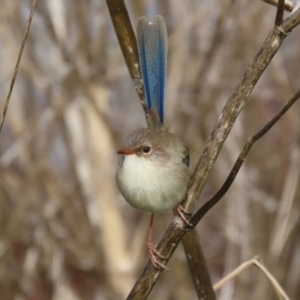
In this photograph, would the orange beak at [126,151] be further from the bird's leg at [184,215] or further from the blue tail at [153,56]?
the bird's leg at [184,215]

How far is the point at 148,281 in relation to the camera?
133 centimetres

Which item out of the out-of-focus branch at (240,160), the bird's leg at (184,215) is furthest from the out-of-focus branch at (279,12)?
the bird's leg at (184,215)

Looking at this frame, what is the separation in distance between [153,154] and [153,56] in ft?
1.08

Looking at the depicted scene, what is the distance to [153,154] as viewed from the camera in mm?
1877

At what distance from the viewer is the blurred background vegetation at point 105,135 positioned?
3.13 metres

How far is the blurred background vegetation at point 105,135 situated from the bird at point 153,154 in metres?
1.19

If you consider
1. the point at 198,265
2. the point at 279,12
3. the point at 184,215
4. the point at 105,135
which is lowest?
the point at 198,265

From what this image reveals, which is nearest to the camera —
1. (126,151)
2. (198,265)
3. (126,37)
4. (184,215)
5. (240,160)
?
(240,160)

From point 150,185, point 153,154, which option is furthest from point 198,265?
point 153,154

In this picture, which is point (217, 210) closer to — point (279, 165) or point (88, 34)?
point (279, 165)

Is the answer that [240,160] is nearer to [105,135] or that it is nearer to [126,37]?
[126,37]

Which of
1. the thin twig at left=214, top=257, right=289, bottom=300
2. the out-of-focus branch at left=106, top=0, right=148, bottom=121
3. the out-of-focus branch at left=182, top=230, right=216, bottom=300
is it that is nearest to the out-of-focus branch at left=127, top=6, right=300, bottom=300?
the out-of-focus branch at left=182, top=230, right=216, bottom=300

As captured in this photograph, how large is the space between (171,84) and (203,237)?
5.17ft

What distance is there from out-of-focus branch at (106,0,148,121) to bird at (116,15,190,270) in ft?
0.06
